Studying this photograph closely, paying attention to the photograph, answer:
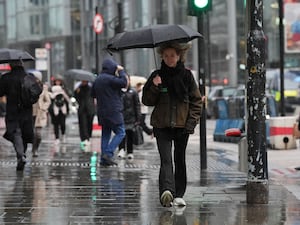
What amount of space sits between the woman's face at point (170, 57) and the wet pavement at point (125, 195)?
158 centimetres

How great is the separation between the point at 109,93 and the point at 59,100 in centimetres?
587

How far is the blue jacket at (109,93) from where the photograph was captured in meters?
11.7

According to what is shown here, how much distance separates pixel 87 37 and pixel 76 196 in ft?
219

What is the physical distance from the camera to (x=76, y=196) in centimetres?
835

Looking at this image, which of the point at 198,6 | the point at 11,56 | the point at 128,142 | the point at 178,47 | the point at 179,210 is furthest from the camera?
the point at 128,142

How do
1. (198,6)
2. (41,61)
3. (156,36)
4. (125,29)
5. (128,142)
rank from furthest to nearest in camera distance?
(125,29), (41,61), (128,142), (198,6), (156,36)

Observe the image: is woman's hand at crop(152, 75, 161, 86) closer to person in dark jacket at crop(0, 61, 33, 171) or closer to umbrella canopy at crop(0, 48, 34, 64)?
person in dark jacket at crop(0, 61, 33, 171)

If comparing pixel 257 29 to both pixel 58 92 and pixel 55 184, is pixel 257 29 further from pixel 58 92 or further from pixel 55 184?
pixel 58 92

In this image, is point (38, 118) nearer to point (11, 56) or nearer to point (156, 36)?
point (11, 56)

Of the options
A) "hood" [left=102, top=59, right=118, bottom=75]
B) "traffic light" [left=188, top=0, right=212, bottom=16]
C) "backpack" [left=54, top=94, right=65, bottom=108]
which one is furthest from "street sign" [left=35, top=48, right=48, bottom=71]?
"traffic light" [left=188, top=0, right=212, bottom=16]

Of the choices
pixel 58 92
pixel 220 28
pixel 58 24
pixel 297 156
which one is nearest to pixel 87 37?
pixel 58 24

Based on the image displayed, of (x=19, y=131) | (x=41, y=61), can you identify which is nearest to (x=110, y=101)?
(x=19, y=131)

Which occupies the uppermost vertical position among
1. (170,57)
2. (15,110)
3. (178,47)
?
(178,47)

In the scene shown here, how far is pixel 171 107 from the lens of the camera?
291 inches
